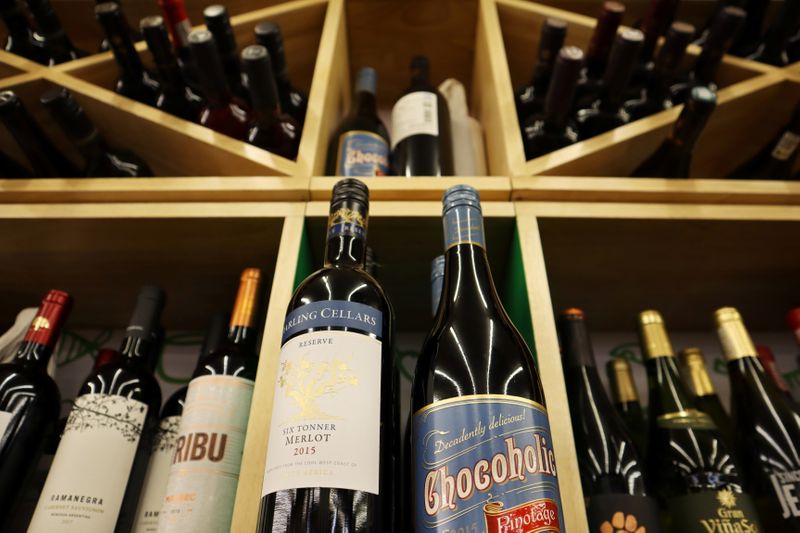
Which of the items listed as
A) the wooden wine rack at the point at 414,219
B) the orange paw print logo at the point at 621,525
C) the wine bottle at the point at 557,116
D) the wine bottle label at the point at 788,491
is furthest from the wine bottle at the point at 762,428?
the wine bottle at the point at 557,116

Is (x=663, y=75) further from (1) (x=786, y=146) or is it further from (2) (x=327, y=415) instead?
(2) (x=327, y=415)

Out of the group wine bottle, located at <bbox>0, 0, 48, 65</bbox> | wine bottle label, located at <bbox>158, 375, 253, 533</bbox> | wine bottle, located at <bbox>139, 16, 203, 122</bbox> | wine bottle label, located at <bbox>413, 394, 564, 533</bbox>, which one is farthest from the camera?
wine bottle, located at <bbox>0, 0, 48, 65</bbox>

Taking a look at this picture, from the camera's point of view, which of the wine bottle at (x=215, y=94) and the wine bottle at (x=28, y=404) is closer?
the wine bottle at (x=28, y=404)

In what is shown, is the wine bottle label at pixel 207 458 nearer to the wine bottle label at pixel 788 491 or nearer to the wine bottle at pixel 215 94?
the wine bottle at pixel 215 94

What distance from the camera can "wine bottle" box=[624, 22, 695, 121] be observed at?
88 centimetres

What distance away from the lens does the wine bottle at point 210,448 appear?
0.53 m

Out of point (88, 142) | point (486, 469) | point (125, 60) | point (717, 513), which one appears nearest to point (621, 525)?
point (717, 513)

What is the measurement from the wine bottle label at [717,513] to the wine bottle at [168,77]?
0.94 meters

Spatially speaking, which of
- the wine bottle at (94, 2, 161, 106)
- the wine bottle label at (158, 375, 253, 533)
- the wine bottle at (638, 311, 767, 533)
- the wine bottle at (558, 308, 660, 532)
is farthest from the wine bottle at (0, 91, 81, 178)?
the wine bottle at (638, 311, 767, 533)

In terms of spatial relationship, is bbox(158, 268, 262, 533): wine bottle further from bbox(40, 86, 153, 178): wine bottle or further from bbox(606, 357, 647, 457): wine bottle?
bbox(606, 357, 647, 457): wine bottle

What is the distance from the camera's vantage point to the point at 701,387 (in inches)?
32.5

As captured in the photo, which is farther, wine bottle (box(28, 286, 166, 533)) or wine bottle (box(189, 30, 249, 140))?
wine bottle (box(189, 30, 249, 140))

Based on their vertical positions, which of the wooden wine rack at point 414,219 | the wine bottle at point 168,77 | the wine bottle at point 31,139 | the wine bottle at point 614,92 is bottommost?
the wooden wine rack at point 414,219

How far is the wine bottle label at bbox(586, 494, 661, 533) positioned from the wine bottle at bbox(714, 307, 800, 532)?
20 centimetres
